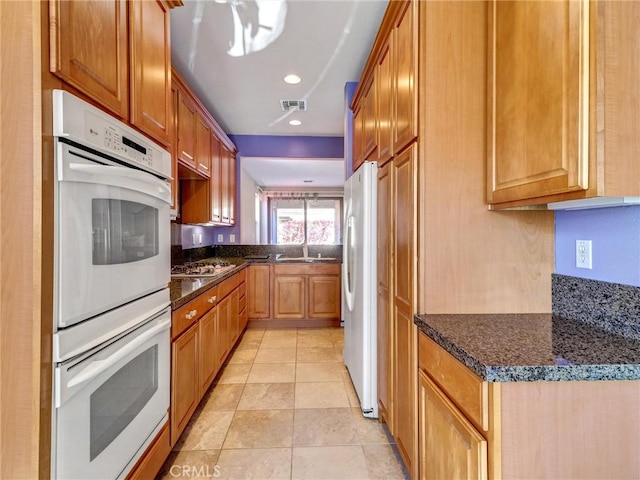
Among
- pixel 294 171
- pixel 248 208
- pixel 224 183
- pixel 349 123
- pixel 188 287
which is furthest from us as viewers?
pixel 248 208

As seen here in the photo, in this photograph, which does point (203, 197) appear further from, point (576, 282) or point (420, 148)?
point (576, 282)

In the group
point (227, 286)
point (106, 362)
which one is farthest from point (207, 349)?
point (106, 362)

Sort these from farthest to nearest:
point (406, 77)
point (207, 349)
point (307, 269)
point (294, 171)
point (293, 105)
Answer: point (294, 171) < point (307, 269) < point (293, 105) < point (207, 349) < point (406, 77)

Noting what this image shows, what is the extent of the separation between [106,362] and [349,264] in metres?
1.61

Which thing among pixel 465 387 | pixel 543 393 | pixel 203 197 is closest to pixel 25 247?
pixel 465 387

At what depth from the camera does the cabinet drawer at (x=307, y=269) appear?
407cm

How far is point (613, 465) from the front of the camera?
0.88 m

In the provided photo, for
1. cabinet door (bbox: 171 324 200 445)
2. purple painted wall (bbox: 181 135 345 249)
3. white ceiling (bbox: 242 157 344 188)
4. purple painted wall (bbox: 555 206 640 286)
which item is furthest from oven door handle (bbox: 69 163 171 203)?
white ceiling (bbox: 242 157 344 188)

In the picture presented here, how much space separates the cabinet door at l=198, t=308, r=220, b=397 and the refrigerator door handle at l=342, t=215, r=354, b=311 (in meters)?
1.00

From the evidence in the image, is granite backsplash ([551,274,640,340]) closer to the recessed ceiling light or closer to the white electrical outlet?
the white electrical outlet

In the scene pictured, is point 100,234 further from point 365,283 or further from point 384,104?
point 384,104

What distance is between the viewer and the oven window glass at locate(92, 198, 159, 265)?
1.06 metres

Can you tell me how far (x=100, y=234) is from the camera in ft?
3.51

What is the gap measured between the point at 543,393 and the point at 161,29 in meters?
2.15
